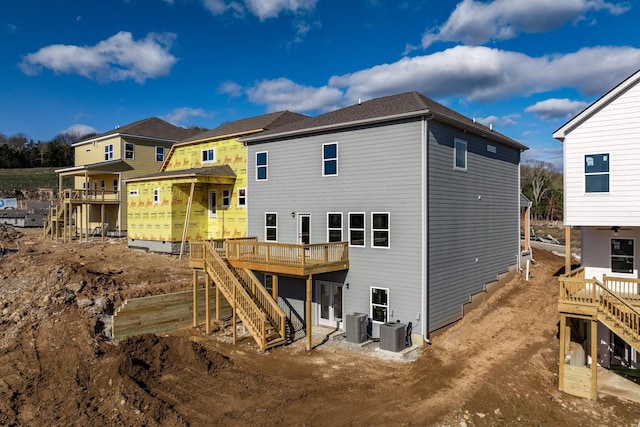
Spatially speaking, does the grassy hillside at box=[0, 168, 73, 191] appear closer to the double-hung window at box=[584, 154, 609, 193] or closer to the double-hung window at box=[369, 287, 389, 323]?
the double-hung window at box=[369, 287, 389, 323]

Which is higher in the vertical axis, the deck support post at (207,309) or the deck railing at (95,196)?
the deck railing at (95,196)

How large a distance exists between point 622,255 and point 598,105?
495cm

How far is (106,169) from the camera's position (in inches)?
1257

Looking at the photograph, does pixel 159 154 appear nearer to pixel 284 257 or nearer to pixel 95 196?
pixel 95 196

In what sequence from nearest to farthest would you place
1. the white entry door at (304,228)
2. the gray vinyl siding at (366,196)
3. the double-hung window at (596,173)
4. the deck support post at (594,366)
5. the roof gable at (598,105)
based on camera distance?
the deck support post at (594,366), the roof gable at (598,105), the double-hung window at (596,173), the gray vinyl siding at (366,196), the white entry door at (304,228)

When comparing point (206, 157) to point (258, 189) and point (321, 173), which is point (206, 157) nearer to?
point (258, 189)

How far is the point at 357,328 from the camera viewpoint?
49.8ft

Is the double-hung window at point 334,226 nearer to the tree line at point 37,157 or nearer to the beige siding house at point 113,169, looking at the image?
the beige siding house at point 113,169

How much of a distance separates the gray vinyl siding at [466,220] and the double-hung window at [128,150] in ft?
84.0

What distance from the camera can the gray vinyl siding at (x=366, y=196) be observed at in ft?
49.0

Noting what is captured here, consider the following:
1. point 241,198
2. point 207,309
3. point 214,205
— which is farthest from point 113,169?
point 207,309

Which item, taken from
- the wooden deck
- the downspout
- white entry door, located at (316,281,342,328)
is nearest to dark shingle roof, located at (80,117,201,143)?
the wooden deck

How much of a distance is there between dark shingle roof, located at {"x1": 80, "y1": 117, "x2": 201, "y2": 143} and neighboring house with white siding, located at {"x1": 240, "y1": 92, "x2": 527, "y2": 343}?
17.3 meters

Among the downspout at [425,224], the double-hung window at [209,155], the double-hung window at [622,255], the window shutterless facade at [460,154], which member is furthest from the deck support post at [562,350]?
the double-hung window at [209,155]
